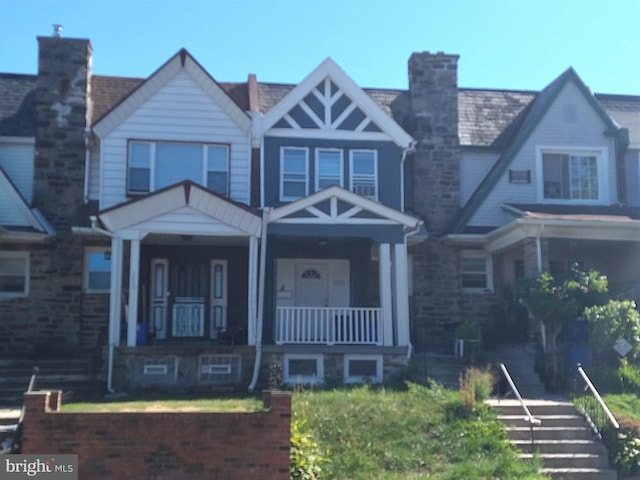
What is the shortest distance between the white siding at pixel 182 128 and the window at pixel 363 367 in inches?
185

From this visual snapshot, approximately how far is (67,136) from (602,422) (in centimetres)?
1333

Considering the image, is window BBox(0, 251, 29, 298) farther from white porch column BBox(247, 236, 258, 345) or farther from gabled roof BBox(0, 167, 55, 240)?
white porch column BBox(247, 236, 258, 345)

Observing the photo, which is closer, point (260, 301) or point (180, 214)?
point (180, 214)

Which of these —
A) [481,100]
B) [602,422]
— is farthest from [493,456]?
[481,100]

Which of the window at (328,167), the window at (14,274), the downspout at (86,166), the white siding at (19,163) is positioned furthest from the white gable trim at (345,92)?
the window at (14,274)

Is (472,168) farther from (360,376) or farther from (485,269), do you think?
(360,376)

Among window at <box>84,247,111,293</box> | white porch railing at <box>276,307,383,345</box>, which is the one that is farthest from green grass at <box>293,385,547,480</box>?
window at <box>84,247,111,293</box>

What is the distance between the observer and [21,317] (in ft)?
60.3

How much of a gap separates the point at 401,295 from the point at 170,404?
5.75 meters

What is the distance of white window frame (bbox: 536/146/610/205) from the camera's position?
20266mm

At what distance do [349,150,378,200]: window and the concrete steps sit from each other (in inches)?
274

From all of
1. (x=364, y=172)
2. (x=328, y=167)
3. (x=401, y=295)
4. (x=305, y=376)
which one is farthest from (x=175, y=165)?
(x=401, y=295)

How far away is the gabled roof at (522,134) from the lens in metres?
20.0

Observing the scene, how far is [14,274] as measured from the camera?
733 inches
